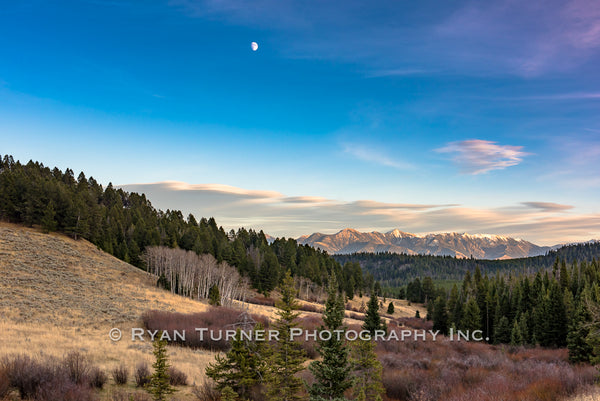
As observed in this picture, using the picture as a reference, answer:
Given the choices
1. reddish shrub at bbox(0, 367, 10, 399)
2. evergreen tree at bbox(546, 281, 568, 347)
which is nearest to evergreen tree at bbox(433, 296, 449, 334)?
evergreen tree at bbox(546, 281, 568, 347)

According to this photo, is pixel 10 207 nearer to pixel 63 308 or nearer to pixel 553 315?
pixel 63 308

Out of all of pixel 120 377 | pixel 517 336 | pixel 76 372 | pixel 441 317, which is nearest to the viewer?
pixel 76 372

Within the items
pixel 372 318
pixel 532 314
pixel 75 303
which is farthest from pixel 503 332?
pixel 75 303

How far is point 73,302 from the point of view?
34438 millimetres

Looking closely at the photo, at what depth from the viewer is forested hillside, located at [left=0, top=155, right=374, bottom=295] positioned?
6081 cm

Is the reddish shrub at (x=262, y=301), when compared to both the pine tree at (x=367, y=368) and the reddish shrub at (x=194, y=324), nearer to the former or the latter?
the reddish shrub at (x=194, y=324)

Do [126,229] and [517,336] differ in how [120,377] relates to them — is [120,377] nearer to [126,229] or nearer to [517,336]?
[517,336]

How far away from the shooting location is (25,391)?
10.3m

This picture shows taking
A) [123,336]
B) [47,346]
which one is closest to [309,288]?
[123,336]

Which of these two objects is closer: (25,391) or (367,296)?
(25,391)

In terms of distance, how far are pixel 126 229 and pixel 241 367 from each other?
259 feet

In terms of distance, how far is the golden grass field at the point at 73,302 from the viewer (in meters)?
19.5

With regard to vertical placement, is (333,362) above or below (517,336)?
above

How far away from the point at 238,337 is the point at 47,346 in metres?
13.6
